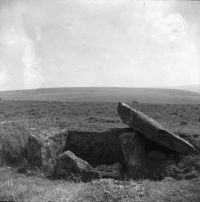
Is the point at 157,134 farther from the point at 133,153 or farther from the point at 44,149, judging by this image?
the point at 44,149

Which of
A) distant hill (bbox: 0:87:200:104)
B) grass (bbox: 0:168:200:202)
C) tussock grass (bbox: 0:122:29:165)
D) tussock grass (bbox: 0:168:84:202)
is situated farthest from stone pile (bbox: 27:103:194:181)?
distant hill (bbox: 0:87:200:104)

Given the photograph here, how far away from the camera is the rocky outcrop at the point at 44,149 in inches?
564

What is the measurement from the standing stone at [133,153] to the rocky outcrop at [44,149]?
9.06 ft

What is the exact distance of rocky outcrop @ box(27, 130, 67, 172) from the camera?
47.0ft

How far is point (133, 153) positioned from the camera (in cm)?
1452

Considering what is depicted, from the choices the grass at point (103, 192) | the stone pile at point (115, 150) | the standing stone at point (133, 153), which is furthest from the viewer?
the standing stone at point (133, 153)

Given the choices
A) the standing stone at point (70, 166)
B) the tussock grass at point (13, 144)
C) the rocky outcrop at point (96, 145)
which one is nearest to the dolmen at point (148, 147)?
the rocky outcrop at point (96, 145)

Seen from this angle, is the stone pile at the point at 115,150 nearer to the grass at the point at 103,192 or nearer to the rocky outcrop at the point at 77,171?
the rocky outcrop at the point at 77,171

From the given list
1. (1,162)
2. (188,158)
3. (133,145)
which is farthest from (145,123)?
(1,162)

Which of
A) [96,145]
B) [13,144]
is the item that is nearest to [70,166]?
[96,145]

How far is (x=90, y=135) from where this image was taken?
16.4m

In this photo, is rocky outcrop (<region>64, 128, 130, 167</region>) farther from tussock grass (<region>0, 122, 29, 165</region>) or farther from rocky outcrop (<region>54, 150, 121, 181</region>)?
rocky outcrop (<region>54, 150, 121, 181</region>)

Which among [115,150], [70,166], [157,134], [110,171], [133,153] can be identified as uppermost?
[157,134]

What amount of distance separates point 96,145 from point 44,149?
102 inches
